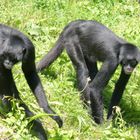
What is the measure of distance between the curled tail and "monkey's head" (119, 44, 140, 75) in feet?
5.13

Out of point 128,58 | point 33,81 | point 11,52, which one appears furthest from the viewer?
point 128,58

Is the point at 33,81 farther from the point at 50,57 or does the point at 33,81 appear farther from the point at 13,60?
the point at 50,57

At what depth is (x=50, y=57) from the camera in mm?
11227

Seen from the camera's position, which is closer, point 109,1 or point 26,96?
point 26,96

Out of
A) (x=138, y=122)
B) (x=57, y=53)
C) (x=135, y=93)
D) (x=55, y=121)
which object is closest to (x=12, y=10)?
(x=57, y=53)

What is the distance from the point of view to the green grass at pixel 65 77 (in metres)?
Answer: 7.89

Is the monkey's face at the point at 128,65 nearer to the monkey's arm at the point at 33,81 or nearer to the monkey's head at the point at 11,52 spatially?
the monkey's arm at the point at 33,81

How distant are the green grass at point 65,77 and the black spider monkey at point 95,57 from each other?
0.28 m

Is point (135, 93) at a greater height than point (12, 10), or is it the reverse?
point (12, 10)

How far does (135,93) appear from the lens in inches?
469

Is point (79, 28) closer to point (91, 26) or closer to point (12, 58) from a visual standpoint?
point (91, 26)

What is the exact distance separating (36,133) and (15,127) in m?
0.36

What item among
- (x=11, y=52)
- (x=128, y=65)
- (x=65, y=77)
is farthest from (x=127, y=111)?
(x=11, y=52)

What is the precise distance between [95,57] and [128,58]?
93cm
